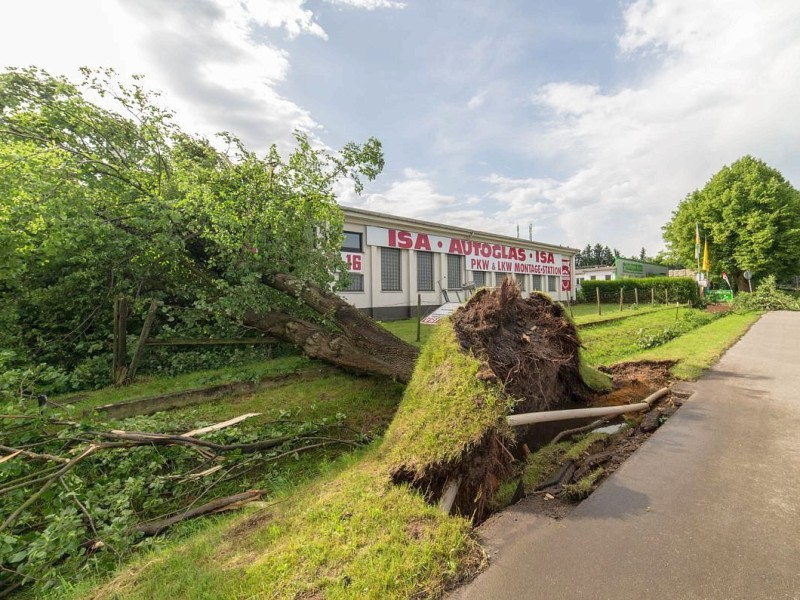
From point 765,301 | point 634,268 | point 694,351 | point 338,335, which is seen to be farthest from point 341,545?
point 634,268

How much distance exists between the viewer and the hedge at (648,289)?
91.3ft

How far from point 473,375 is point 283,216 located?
4854mm

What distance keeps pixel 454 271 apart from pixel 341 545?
72.9 ft

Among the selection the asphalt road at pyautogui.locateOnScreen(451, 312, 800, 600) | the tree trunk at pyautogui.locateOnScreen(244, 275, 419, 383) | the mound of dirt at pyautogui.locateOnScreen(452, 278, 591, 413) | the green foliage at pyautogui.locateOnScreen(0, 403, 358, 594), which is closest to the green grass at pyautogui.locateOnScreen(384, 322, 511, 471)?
the mound of dirt at pyautogui.locateOnScreen(452, 278, 591, 413)

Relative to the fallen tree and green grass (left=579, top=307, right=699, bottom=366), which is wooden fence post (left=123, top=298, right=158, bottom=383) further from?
green grass (left=579, top=307, right=699, bottom=366)

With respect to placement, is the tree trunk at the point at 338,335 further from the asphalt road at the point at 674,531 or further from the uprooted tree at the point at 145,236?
the asphalt road at the point at 674,531

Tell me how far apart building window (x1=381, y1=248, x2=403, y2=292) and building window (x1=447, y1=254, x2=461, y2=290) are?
430 centimetres

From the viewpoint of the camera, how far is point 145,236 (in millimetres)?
6902

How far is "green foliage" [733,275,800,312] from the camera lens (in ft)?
73.4

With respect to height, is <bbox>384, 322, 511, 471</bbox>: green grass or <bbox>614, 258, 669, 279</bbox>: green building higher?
<bbox>614, 258, 669, 279</bbox>: green building

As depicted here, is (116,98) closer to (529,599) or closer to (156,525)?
(156,525)

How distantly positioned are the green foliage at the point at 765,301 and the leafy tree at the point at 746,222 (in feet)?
30.9

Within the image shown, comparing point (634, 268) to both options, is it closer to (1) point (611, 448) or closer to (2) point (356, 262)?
(2) point (356, 262)

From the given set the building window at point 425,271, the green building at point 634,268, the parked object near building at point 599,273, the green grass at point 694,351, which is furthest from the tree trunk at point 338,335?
the parked object near building at point 599,273
